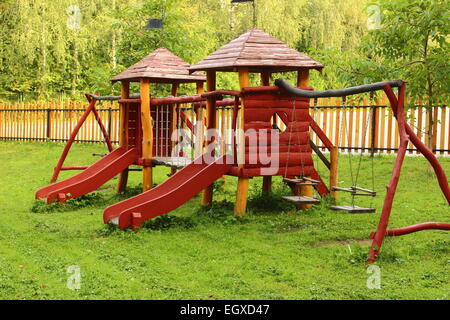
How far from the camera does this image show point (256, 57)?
933cm

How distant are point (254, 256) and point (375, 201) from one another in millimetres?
4619

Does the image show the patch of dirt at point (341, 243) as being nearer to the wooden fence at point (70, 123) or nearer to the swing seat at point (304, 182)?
the swing seat at point (304, 182)

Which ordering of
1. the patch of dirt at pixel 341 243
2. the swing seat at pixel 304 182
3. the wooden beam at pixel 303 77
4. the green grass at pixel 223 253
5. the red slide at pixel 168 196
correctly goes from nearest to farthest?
the green grass at pixel 223 253
the patch of dirt at pixel 341 243
the swing seat at pixel 304 182
the red slide at pixel 168 196
the wooden beam at pixel 303 77

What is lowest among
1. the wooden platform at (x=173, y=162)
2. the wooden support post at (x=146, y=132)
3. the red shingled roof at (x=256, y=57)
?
the wooden platform at (x=173, y=162)

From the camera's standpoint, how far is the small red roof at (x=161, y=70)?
11.6 metres

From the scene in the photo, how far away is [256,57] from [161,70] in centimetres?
302

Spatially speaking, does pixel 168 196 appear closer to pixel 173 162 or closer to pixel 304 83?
pixel 173 162

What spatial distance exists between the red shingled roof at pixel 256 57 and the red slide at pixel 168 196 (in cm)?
149

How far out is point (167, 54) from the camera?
12.5m

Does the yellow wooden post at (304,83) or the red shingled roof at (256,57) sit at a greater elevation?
the red shingled roof at (256,57)

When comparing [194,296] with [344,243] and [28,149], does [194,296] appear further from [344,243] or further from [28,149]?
[28,149]

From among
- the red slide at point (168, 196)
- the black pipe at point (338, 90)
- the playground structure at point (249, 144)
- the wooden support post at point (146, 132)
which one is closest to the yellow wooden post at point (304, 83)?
the playground structure at point (249, 144)

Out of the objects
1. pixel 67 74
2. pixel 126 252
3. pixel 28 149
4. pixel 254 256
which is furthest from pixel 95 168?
pixel 67 74

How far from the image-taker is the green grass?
571 cm
